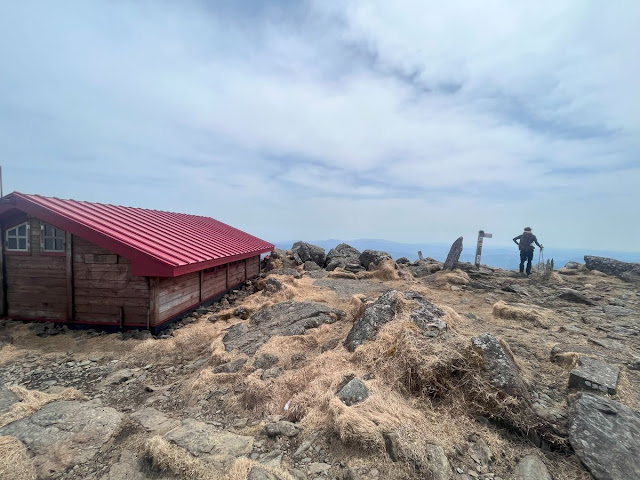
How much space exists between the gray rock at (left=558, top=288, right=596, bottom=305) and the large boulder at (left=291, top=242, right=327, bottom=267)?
53.7 ft

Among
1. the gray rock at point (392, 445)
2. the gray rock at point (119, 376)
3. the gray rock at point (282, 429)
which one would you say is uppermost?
the gray rock at point (392, 445)

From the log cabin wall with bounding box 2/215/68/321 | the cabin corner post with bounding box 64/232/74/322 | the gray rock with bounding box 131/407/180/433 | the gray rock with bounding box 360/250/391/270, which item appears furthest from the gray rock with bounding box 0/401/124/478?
the gray rock with bounding box 360/250/391/270

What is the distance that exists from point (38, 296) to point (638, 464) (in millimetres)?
13799

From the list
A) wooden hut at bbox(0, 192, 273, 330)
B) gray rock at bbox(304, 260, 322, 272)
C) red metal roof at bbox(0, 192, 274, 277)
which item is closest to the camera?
red metal roof at bbox(0, 192, 274, 277)

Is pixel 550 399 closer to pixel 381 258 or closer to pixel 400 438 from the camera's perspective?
pixel 400 438

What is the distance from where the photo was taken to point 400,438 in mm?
3627

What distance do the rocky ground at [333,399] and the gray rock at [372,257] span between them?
1239cm

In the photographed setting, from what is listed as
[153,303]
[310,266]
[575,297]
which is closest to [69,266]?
[153,303]

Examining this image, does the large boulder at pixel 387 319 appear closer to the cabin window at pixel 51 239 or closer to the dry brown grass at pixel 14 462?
the dry brown grass at pixel 14 462

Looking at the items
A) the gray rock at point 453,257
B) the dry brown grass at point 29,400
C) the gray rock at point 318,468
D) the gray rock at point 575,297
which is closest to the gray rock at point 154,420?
the dry brown grass at point 29,400

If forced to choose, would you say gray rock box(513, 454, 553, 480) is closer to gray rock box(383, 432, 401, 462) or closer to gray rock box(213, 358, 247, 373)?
gray rock box(383, 432, 401, 462)

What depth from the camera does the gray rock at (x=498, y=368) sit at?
4.38 meters

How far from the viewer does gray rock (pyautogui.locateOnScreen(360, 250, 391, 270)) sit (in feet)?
69.9

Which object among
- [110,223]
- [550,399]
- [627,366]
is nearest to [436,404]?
[550,399]
